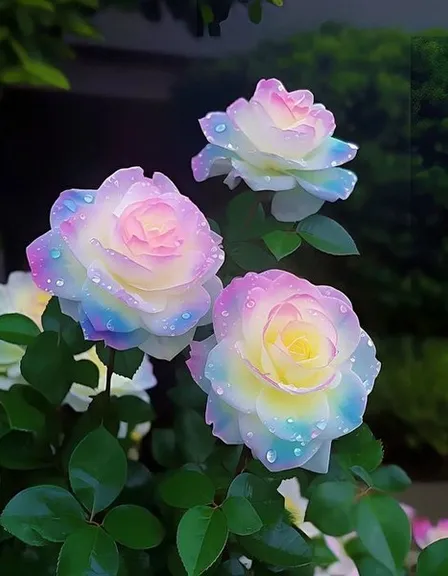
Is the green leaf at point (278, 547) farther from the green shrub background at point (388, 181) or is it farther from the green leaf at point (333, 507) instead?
the green shrub background at point (388, 181)

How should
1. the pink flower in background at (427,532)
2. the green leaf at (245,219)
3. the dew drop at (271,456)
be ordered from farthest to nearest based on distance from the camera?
the pink flower in background at (427,532), the green leaf at (245,219), the dew drop at (271,456)

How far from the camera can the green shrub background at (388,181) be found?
22.8 inches

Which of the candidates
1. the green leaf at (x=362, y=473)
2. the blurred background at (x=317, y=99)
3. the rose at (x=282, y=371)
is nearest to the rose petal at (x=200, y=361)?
the rose at (x=282, y=371)

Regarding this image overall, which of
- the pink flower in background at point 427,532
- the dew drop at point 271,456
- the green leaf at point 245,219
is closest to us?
the dew drop at point 271,456

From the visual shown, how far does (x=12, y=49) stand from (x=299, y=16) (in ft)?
0.80

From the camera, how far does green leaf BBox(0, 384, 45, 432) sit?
1.31ft

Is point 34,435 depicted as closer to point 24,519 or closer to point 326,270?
point 24,519

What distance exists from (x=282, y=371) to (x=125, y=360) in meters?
0.12

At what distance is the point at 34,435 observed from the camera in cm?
43

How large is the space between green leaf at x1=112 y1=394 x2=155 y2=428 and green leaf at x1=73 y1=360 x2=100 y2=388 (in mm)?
27

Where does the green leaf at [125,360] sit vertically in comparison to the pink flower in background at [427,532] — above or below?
above

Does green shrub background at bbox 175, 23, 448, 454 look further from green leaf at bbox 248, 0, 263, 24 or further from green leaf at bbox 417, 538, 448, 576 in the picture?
green leaf at bbox 417, 538, 448, 576

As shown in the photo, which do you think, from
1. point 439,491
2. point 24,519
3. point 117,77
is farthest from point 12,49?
point 439,491

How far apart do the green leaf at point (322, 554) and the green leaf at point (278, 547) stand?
8 centimetres
